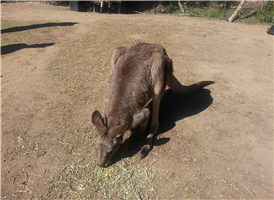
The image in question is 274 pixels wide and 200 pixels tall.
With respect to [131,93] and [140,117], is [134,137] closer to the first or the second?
[140,117]

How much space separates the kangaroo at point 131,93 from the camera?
11.5 ft

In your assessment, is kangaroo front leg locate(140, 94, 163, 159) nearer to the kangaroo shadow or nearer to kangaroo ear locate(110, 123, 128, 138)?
the kangaroo shadow

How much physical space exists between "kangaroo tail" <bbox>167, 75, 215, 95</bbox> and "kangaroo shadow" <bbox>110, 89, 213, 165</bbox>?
0.16 metres

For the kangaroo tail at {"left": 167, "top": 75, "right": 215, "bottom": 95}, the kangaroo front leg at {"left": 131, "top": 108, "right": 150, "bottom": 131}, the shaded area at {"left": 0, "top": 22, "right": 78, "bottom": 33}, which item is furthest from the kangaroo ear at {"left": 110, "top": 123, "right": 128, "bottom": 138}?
the shaded area at {"left": 0, "top": 22, "right": 78, "bottom": 33}

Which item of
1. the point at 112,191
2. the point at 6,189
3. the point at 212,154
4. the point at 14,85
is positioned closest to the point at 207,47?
the point at 212,154

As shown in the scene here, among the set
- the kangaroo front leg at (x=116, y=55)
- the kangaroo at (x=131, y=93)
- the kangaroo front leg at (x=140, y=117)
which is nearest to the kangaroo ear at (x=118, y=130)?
the kangaroo at (x=131, y=93)

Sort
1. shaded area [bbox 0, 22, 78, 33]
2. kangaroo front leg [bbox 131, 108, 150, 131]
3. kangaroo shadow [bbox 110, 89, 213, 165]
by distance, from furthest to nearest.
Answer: shaded area [bbox 0, 22, 78, 33] < kangaroo shadow [bbox 110, 89, 213, 165] < kangaroo front leg [bbox 131, 108, 150, 131]

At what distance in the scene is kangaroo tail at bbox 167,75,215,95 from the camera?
479 centimetres

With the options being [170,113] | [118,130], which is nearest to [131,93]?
[118,130]

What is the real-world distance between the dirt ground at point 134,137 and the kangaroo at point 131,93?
0.34m

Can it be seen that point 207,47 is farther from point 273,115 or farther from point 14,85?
point 14,85

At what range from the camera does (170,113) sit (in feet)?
16.0

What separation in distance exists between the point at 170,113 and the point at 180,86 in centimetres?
58

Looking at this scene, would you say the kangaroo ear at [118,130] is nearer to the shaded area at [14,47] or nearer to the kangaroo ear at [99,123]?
the kangaroo ear at [99,123]
